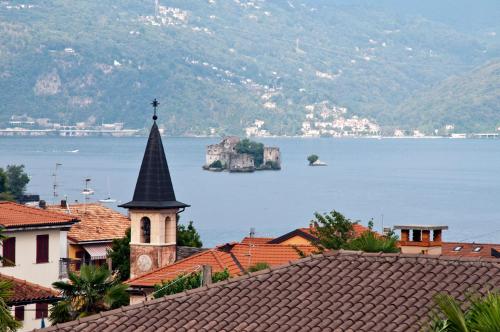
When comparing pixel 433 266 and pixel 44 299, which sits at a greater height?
pixel 433 266

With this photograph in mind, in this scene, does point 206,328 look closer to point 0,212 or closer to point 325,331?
point 325,331

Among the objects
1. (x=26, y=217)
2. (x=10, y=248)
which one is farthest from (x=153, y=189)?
(x=10, y=248)

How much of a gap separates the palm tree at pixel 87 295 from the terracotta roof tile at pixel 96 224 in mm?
21289

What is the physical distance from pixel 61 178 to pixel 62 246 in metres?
152

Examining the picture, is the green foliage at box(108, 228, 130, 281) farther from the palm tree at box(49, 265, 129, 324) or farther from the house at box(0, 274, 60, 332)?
the palm tree at box(49, 265, 129, 324)

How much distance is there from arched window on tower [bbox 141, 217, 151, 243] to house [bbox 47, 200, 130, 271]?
2.55 meters

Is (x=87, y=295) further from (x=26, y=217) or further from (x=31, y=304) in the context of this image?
(x=26, y=217)

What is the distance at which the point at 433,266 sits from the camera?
12.8 meters

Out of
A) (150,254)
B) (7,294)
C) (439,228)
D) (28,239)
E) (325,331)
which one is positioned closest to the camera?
(325,331)

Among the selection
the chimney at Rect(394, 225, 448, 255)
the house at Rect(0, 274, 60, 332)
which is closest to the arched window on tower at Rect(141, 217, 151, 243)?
the house at Rect(0, 274, 60, 332)

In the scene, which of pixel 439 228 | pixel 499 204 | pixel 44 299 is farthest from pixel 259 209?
pixel 439 228

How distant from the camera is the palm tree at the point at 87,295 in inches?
818

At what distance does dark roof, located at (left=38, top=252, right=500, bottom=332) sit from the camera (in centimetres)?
1198

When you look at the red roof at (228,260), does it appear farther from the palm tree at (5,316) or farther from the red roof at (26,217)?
the palm tree at (5,316)
